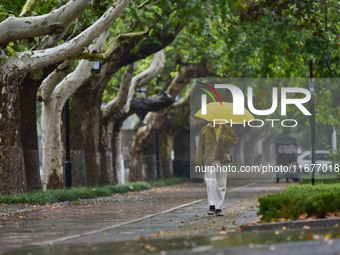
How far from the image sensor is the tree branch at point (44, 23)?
71.2 feet

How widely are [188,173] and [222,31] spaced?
21006 mm

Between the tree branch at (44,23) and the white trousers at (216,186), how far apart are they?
221 inches

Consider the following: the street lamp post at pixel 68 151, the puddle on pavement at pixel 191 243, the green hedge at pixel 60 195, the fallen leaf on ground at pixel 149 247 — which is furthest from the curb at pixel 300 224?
the street lamp post at pixel 68 151

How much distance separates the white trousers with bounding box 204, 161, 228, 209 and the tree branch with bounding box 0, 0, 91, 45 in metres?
5.61

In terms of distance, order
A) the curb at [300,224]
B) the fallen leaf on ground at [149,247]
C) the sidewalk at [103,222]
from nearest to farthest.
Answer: the fallen leaf on ground at [149,247], the curb at [300,224], the sidewalk at [103,222]

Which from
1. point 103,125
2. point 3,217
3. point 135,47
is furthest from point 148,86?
point 3,217

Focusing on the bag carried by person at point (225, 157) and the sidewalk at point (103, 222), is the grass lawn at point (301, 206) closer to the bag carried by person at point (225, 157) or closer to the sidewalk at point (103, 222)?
the sidewalk at point (103, 222)

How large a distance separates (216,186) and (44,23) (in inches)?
246

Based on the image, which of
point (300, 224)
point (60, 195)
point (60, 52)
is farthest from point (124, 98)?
point (300, 224)

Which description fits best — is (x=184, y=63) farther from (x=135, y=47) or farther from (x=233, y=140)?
(x=233, y=140)

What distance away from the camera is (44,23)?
21922 millimetres

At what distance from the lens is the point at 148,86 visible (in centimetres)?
4712

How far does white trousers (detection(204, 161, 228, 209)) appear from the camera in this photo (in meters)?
18.4

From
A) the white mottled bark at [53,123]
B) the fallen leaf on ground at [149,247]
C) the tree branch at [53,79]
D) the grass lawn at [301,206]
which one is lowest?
the fallen leaf on ground at [149,247]
